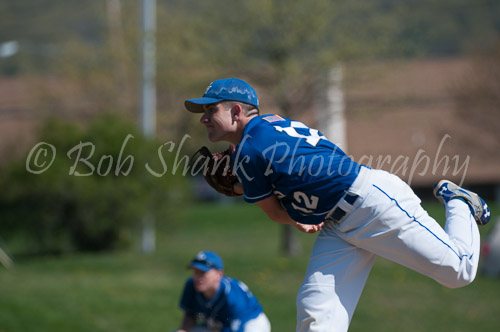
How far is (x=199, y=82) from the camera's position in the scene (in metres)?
16.7

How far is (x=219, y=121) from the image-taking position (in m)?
4.41

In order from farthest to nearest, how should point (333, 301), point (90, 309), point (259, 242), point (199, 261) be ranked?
point (259, 242), point (90, 309), point (199, 261), point (333, 301)

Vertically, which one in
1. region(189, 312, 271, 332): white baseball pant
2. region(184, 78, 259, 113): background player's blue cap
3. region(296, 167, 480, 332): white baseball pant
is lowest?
region(189, 312, 271, 332): white baseball pant

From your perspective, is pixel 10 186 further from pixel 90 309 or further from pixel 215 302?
pixel 215 302

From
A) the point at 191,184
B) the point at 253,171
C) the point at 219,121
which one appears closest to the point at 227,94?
the point at 219,121

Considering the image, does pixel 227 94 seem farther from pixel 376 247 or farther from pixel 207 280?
pixel 207 280

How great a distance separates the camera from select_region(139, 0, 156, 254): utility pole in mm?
17500

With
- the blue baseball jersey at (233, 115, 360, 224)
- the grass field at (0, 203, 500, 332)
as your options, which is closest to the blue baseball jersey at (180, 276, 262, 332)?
the blue baseball jersey at (233, 115, 360, 224)

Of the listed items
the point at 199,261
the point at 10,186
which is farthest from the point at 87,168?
the point at 199,261

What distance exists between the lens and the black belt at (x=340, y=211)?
4227 mm

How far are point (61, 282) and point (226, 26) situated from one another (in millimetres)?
7430

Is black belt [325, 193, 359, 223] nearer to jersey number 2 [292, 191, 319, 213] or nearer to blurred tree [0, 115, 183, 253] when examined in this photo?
jersey number 2 [292, 191, 319, 213]

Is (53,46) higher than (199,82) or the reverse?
higher

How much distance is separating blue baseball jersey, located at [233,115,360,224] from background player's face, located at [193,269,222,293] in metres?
2.33
